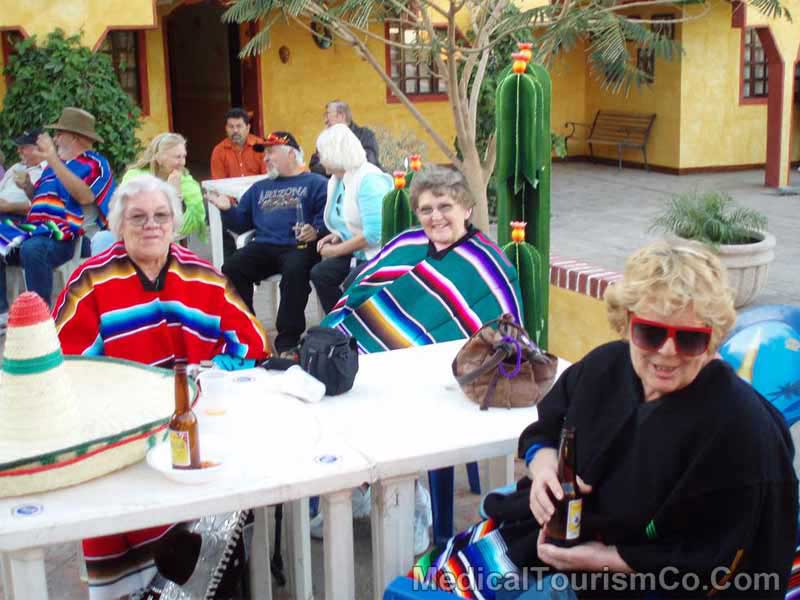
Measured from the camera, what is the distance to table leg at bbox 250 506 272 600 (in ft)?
11.4

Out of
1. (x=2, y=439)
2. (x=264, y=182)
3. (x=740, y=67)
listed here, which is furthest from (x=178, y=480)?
(x=740, y=67)

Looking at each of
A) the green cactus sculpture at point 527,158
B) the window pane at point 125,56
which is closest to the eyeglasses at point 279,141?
the green cactus sculpture at point 527,158

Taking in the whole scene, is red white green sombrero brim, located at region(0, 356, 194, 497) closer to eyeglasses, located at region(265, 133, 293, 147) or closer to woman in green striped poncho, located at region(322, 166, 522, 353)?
woman in green striped poncho, located at region(322, 166, 522, 353)

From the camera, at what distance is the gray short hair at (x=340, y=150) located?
6363mm

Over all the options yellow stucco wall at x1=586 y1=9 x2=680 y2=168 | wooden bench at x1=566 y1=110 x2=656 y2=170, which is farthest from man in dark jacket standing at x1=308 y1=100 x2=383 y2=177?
wooden bench at x1=566 y1=110 x2=656 y2=170

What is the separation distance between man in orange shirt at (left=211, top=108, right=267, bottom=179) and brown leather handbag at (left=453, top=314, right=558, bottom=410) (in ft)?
21.8

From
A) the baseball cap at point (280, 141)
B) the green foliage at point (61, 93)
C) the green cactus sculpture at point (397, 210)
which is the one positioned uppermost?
the green foliage at point (61, 93)

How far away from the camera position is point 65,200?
732cm

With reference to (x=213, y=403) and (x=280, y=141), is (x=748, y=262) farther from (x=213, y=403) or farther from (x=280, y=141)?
(x=213, y=403)

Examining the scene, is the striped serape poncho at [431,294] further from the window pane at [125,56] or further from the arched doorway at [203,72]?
the arched doorway at [203,72]

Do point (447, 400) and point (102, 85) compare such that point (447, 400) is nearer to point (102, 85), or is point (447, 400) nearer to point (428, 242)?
point (428, 242)

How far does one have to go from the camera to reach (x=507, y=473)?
385cm

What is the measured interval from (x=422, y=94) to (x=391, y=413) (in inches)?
506

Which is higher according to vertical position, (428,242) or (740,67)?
(740,67)
